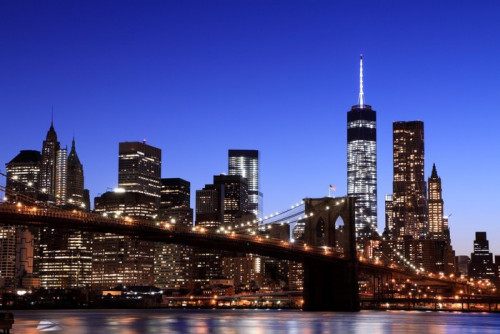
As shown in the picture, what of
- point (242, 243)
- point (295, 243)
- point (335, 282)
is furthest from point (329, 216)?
point (242, 243)

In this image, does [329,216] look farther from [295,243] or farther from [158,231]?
[158,231]

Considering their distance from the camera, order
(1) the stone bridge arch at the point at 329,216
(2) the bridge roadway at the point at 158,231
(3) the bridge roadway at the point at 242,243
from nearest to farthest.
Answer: (2) the bridge roadway at the point at 158,231 < (3) the bridge roadway at the point at 242,243 < (1) the stone bridge arch at the point at 329,216

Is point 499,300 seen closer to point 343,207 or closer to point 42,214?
point 343,207

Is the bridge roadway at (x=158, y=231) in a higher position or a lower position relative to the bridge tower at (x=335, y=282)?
higher

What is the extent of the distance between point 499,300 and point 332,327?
68135mm

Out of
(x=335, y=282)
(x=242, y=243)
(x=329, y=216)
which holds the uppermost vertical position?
(x=329, y=216)

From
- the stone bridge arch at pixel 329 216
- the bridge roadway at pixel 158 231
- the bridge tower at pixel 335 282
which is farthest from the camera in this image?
the stone bridge arch at pixel 329 216

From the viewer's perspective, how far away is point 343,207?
4026 inches

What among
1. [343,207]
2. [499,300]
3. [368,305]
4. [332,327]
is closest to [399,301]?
[368,305]

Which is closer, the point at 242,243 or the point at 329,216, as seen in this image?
the point at 242,243

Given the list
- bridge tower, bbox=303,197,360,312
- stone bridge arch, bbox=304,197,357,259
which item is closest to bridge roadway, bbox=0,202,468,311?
bridge tower, bbox=303,197,360,312

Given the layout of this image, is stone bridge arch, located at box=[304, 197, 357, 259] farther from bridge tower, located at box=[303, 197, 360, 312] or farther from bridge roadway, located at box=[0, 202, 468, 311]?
bridge roadway, located at box=[0, 202, 468, 311]

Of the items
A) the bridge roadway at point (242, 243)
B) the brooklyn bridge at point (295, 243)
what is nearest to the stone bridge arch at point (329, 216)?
the brooklyn bridge at point (295, 243)

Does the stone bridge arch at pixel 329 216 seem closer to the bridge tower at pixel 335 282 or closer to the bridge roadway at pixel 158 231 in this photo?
the bridge tower at pixel 335 282
